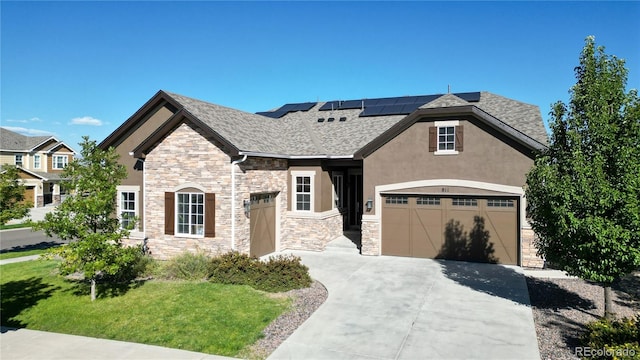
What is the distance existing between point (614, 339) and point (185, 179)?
1320cm

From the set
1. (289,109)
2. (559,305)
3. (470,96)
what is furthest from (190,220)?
(470,96)

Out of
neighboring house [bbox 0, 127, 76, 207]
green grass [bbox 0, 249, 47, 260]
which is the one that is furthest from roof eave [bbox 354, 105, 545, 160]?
neighboring house [bbox 0, 127, 76, 207]

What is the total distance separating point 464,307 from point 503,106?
39.7 feet

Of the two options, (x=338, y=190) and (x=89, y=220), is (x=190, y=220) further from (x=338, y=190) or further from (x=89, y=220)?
(x=338, y=190)

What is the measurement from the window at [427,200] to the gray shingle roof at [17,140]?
41.0 metres

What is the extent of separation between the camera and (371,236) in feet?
51.7

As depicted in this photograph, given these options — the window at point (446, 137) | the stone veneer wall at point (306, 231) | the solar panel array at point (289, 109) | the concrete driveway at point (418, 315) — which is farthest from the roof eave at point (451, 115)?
the solar panel array at point (289, 109)

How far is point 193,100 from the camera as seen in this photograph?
16.3m

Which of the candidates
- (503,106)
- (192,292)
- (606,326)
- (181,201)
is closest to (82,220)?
(192,292)

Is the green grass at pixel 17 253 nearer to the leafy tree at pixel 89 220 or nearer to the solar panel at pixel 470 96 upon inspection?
the leafy tree at pixel 89 220

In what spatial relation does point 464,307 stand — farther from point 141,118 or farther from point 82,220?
point 141,118

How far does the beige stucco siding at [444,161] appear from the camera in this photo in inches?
551

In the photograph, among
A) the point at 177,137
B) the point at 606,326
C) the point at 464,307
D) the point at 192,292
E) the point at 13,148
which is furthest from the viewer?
the point at 13,148

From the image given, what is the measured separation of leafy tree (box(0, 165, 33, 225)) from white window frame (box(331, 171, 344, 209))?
12.0 meters
